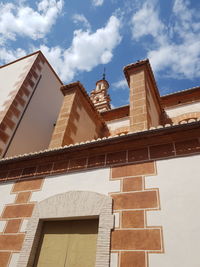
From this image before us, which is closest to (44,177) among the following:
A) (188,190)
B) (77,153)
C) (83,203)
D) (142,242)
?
(77,153)

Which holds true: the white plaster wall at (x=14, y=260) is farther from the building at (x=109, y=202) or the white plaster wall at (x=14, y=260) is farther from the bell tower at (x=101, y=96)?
the bell tower at (x=101, y=96)

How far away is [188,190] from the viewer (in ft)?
9.39

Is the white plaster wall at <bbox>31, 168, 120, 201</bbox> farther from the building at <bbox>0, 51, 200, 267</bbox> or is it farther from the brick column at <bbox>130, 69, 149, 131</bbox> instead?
the brick column at <bbox>130, 69, 149, 131</bbox>

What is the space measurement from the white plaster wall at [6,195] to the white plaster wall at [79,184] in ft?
1.70

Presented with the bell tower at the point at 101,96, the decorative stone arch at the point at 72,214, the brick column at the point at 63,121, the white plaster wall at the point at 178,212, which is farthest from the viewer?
the bell tower at the point at 101,96

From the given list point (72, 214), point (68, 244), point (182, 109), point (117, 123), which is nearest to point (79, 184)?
point (72, 214)

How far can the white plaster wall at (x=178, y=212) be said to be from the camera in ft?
8.05

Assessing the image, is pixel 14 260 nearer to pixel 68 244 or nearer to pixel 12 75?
pixel 68 244

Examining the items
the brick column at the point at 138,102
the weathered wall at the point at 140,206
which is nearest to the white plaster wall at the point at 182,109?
the brick column at the point at 138,102

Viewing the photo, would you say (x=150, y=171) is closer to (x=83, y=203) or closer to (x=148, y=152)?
(x=148, y=152)

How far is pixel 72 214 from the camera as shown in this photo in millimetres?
3363

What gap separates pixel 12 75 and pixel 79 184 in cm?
707

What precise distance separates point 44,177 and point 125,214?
1.83 m

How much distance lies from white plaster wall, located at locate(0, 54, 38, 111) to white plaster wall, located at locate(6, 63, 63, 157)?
70 cm
